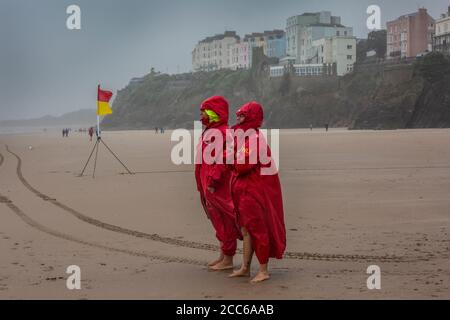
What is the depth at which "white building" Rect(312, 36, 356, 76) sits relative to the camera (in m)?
107

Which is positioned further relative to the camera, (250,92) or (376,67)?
(250,92)

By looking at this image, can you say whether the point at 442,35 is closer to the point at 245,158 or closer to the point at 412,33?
the point at 412,33

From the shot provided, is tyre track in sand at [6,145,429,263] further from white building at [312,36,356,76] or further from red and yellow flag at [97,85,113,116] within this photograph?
white building at [312,36,356,76]

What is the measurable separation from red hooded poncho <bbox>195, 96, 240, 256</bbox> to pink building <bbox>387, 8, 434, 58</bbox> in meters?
92.8

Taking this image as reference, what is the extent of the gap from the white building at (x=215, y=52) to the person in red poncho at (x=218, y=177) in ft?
498

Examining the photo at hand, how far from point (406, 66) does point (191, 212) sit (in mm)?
70716

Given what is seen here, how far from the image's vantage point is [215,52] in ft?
539

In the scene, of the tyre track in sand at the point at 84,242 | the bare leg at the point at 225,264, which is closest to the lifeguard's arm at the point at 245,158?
the bare leg at the point at 225,264

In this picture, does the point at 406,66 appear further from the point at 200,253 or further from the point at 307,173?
the point at 200,253

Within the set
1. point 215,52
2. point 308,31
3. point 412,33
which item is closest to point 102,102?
point 412,33

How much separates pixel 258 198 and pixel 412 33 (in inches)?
3805


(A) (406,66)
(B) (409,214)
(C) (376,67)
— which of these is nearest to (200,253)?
(B) (409,214)

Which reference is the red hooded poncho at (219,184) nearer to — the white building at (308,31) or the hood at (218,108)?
the hood at (218,108)
